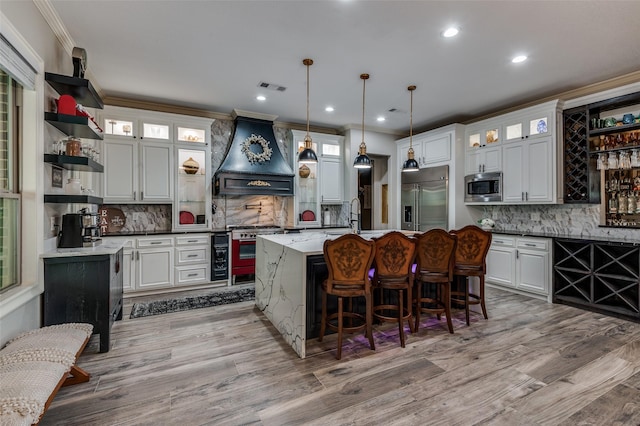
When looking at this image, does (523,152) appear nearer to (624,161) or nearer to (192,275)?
(624,161)

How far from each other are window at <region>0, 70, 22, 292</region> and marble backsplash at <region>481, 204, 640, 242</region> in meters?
6.20

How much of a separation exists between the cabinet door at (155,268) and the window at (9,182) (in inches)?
84.3

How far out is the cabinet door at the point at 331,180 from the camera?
602 cm

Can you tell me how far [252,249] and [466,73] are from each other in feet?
13.0

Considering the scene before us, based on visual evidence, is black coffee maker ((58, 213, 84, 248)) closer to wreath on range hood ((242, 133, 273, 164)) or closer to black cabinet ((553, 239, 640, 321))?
wreath on range hood ((242, 133, 273, 164))

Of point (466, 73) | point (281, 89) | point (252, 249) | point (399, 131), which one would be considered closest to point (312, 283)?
point (252, 249)

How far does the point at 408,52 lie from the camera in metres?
3.28

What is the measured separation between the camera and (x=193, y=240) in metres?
4.84

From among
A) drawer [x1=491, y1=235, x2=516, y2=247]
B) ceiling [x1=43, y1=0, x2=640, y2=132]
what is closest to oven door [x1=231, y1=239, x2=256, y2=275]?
ceiling [x1=43, y1=0, x2=640, y2=132]

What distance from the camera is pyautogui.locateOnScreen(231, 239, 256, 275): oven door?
5062 mm

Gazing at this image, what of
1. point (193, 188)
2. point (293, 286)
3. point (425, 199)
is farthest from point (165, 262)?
point (425, 199)

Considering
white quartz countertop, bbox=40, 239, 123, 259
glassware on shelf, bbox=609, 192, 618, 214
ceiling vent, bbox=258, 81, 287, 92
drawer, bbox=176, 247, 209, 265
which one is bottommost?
drawer, bbox=176, 247, 209, 265

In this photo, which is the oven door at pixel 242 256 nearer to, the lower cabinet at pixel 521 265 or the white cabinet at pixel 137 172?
the white cabinet at pixel 137 172

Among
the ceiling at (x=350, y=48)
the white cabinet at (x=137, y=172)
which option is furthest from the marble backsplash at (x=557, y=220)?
the white cabinet at (x=137, y=172)
